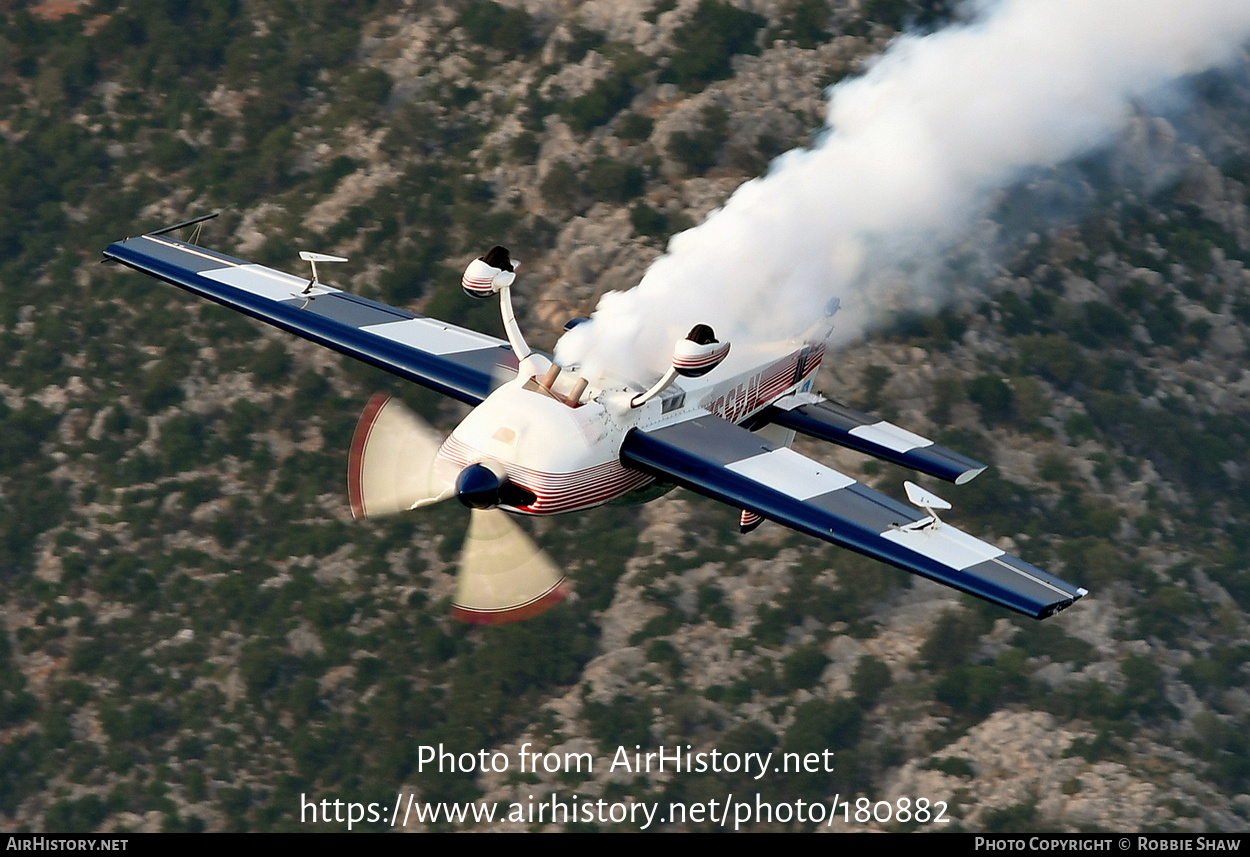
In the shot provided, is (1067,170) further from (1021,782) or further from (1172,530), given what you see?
(1021,782)

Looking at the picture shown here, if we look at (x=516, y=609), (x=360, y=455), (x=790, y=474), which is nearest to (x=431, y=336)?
(x=360, y=455)

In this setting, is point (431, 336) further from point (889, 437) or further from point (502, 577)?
point (889, 437)

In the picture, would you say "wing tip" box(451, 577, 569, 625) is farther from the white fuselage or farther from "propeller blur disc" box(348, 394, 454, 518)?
"propeller blur disc" box(348, 394, 454, 518)

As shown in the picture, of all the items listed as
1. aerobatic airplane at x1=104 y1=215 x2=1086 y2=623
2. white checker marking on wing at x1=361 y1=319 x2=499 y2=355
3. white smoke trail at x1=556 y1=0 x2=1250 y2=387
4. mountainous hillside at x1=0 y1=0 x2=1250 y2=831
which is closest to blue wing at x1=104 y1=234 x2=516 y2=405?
white checker marking on wing at x1=361 y1=319 x2=499 y2=355

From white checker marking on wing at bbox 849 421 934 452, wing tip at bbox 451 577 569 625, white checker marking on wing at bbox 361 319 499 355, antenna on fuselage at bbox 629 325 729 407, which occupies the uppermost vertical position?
white checker marking on wing at bbox 361 319 499 355
